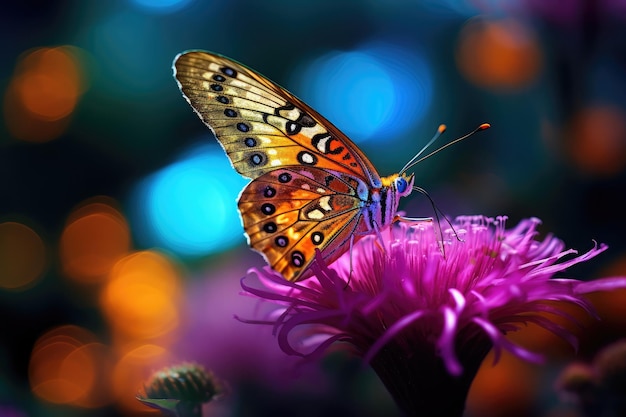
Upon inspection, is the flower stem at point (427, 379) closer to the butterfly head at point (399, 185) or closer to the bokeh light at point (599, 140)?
the butterfly head at point (399, 185)

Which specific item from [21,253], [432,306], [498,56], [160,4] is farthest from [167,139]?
[432,306]

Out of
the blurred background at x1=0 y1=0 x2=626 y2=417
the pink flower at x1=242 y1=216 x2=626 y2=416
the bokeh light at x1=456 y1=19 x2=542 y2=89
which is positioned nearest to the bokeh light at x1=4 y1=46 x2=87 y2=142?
the blurred background at x1=0 y1=0 x2=626 y2=417

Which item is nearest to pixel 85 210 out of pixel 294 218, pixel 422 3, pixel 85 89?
pixel 85 89

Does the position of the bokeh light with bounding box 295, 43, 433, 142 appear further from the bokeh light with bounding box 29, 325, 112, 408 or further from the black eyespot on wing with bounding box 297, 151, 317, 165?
the black eyespot on wing with bounding box 297, 151, 317, 165

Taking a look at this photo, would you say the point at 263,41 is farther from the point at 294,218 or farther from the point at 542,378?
the point at 294,218

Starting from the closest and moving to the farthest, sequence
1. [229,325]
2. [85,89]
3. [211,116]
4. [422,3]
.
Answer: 1. [211,116]
2. [229,325]
3. [85,89]
4. [422,3]

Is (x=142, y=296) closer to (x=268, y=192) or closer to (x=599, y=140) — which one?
(x=599, y=140)

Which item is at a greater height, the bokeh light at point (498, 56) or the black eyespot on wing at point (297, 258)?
the bokeh light at point (498, 56)

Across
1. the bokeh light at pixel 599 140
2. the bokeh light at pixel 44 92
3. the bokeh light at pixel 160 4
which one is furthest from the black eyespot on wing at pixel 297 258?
the bokeh light at pixel 160 4
